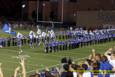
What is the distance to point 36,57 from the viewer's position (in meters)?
27.1

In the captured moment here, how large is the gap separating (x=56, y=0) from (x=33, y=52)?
33.0m

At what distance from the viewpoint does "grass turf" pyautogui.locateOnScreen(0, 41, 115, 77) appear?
74.1ft

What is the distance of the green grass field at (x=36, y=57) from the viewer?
73.4 feet

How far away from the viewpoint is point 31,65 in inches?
922

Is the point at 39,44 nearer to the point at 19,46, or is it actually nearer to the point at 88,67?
the point at 19,46

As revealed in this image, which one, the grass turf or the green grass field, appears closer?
the green grass field

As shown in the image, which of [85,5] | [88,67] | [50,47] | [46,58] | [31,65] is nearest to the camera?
[88,67]

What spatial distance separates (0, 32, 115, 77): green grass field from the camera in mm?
22378

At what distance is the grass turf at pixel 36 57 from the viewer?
22.6 metres

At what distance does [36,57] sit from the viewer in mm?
27094

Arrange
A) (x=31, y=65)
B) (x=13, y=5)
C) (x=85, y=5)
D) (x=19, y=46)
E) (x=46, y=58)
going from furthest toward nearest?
(x=13, y=5) < (x=85, y=5) < (x=19, y=46) < (x=46, y=58) < (x=31, y=65)

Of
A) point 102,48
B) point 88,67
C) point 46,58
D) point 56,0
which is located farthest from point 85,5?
point 88,67

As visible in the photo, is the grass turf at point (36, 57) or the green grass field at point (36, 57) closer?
the green grass field at point (36, 57)

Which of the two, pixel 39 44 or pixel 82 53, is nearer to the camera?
pixel 82 53
